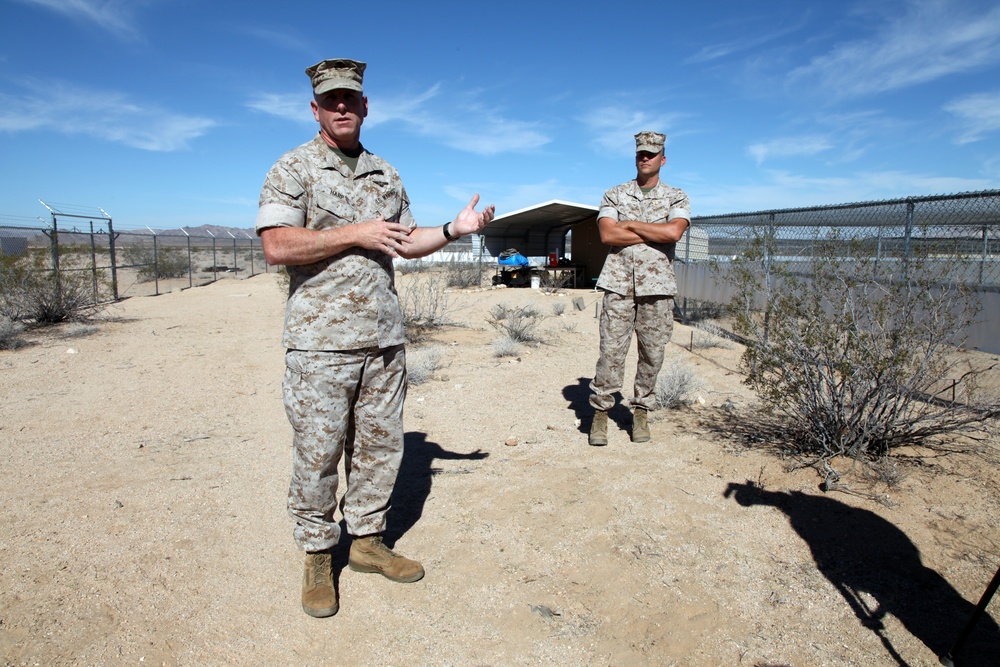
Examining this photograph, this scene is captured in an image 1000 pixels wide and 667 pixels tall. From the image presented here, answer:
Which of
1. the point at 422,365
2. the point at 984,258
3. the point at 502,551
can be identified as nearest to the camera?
the point at 502,551

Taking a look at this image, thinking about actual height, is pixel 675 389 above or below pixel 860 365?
below

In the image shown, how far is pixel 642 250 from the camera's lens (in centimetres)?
421

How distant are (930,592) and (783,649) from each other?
783 millimetres

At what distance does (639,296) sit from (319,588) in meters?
2.75

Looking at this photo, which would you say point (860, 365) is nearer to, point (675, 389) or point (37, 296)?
point (675, 389)

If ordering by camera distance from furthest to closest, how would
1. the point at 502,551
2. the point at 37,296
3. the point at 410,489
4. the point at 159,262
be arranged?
the point at 159,262
the point at 37,296
the point at 410,489
the point at 502,551

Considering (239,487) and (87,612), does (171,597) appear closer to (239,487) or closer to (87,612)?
(87,612)

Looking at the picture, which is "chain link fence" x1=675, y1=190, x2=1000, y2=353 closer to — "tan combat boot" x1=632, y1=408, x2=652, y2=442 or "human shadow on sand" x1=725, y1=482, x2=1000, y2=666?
"tan combat boot" x1=632, y1=408, x2=652, y2=442

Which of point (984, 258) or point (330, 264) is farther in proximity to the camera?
point (984, 258)

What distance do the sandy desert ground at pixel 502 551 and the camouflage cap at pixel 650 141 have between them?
6.60 feet

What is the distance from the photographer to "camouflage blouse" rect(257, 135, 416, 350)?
2350 mm

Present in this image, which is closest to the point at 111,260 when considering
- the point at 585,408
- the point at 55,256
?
the point at 55,256

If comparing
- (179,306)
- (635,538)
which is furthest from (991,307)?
(179,306)

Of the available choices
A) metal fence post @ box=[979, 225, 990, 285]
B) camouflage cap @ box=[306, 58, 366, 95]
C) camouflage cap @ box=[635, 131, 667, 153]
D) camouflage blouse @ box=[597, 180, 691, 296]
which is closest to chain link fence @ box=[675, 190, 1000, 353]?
metal fence post @ box=[979, 225, 990, 285]
